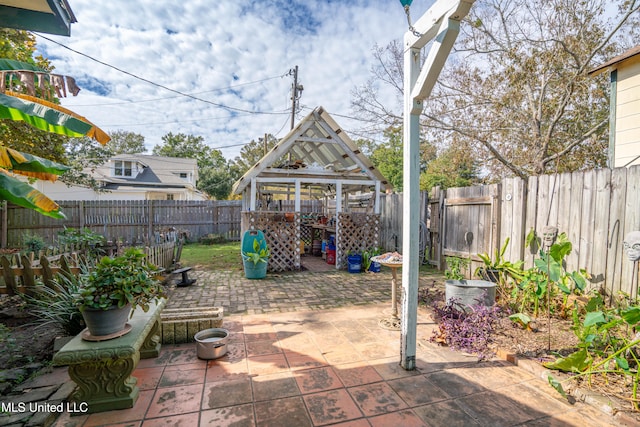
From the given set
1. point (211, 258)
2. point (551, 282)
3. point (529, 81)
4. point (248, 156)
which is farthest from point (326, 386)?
point (248, 156)

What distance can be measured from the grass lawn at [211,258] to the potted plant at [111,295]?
5352 millimetres

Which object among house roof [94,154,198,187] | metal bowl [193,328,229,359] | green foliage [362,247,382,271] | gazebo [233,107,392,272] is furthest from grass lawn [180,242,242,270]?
house roof [94,154,198,187]

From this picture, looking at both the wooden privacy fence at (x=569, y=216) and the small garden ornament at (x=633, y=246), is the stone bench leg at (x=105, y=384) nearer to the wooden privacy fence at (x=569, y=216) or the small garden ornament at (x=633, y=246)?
the small garden ornament at (x=633, y=246)

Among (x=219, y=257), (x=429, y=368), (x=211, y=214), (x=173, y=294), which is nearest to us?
(x=429, y=368)

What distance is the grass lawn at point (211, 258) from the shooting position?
312 inches

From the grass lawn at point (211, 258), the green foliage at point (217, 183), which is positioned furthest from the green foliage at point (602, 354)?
the green foliage at point (217, 183)

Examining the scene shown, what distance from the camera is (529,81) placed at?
876 cm

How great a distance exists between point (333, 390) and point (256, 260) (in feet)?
13.8

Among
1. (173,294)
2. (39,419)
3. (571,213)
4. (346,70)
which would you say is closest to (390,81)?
(346,70)

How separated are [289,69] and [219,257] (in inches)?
403

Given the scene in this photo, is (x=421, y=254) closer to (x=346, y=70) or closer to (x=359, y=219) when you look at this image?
(x=359, y=219)

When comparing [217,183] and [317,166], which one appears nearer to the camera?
[317,166]

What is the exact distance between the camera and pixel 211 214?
13.2 m

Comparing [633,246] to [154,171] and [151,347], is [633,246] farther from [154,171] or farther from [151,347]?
[154,171]
